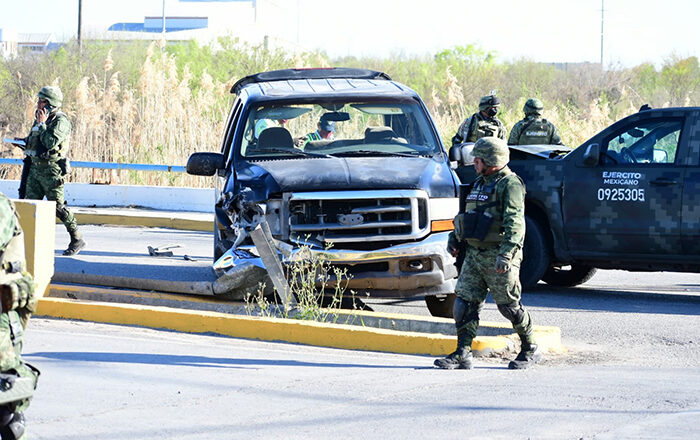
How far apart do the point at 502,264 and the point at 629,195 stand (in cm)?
377

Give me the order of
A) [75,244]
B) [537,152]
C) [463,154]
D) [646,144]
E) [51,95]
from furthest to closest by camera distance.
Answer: [75,244] → [51,95] → [537,152] → [646,144] → [463,154]

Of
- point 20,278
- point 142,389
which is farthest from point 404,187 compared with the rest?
point 20,278

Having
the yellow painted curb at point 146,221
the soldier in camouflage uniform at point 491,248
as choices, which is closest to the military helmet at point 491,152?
the soldier in camouflage uniform at point 491,248

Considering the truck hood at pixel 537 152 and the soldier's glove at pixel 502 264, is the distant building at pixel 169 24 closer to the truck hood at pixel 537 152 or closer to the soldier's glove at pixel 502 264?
the truck hood at pixel 537 152

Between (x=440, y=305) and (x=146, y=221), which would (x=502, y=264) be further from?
(x=146, y=221)

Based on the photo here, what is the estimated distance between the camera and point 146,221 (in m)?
17.8

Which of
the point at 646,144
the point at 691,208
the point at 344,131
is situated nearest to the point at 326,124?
the point at 344,131

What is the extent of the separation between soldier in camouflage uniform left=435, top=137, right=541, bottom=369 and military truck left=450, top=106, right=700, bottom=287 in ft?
11.0

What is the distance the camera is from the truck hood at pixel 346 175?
8789 mm

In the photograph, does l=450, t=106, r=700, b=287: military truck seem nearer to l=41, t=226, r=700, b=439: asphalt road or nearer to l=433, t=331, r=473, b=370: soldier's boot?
l=41, t=226, r=700, b=439: asphalt road

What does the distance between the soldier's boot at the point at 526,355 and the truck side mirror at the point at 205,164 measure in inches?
134

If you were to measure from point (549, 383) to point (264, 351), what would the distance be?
214 centimetres

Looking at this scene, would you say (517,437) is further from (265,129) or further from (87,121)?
(87,121)

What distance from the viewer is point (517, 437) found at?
220 inches
